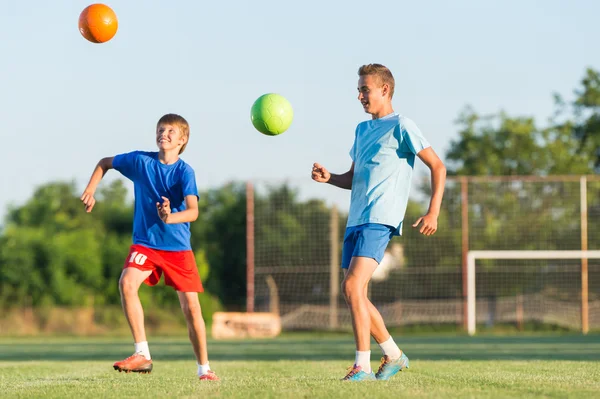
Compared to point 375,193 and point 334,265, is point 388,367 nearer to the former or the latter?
point 375,193

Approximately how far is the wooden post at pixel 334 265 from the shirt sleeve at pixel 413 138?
64.7 ft

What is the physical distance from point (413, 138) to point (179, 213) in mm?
1583

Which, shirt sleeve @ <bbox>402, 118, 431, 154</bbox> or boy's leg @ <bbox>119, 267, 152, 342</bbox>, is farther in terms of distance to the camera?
boy's leg @ <bbox>119, 267, 152, 342</bbox>

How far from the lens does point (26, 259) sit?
26562mm

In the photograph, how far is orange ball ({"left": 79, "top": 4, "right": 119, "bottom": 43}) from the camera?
A: 8.85m

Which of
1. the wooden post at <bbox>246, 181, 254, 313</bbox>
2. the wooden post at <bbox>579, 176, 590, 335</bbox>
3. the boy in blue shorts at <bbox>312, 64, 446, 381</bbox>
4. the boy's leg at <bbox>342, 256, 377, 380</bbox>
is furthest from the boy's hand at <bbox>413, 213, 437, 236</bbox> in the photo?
the wooden post at <bbox>246, 181, 254, 313</bbox>

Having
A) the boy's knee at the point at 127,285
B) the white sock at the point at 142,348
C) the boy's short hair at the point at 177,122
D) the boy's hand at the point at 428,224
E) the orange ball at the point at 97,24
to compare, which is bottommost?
the white sock at the point at 142,348

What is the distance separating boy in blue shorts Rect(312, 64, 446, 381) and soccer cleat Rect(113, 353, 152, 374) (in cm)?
149

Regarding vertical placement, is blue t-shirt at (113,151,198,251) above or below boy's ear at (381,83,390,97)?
below

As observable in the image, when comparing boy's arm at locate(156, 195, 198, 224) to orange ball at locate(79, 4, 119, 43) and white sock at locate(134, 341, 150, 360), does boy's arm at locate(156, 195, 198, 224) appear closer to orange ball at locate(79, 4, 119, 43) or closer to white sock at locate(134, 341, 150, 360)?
white sock at locate(134, 341, 150, 360)

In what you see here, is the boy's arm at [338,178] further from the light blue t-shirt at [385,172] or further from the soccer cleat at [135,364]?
the soccer cleat at [135,364]

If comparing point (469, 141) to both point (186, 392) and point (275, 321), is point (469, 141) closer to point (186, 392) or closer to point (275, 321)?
point (275, 321)

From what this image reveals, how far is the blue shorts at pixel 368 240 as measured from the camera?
646 cm

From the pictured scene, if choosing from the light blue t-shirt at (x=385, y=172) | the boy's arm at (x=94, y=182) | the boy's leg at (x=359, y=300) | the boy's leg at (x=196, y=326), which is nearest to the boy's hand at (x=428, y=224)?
the light blue t-shirt at (x=385, y=172)
